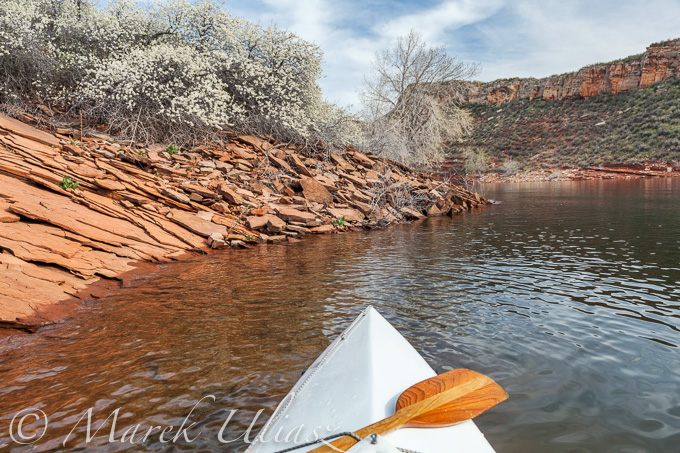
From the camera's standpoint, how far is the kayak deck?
210 cm

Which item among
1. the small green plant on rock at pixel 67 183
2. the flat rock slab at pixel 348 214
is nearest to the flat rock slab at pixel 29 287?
the small green plant on rock at pixel 67 183

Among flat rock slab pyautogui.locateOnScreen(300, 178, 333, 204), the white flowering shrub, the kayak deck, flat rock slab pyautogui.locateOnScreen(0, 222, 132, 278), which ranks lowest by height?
the kayak deck

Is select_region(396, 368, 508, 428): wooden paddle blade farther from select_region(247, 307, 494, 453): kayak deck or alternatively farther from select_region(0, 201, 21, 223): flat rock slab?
select_region(0, 201, 21, 223): flat rock slab

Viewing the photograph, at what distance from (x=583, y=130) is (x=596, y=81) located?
15217 millimetres

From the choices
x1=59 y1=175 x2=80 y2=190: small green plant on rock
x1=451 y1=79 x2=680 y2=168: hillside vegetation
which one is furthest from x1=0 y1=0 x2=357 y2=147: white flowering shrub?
x1=451 y1=79 x2=680 y2=168: hillside vegetation

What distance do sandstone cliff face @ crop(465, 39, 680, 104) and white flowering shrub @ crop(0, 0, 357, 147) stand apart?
48622 mm

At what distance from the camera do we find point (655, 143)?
4134cm

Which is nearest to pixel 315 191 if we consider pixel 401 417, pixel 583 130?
pixel 401 417

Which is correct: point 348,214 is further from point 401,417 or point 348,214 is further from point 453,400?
point 401,417

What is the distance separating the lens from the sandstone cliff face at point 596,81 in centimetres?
5369

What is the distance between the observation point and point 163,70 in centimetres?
1458

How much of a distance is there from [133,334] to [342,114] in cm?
1613

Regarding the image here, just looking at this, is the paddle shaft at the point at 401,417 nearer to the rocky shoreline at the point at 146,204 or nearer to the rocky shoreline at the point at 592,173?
the rocky shoreline at the point at 146,204

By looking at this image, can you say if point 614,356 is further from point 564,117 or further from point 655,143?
point 564,117
